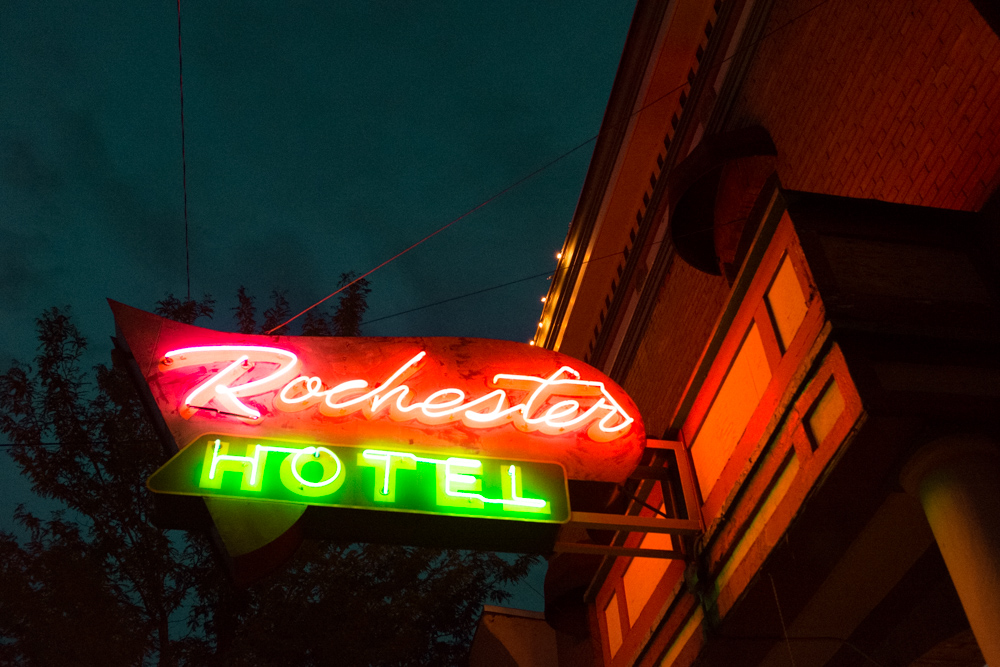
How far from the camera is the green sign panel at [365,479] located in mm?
5762

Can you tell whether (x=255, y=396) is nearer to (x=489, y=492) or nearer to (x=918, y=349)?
(x=489, y=492)

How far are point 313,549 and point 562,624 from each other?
518 centimetres

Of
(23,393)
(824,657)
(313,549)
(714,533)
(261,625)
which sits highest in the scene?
(23,393)

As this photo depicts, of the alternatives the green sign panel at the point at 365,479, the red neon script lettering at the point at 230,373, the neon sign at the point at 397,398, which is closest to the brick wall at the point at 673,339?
the neon sign at the point at 397,398

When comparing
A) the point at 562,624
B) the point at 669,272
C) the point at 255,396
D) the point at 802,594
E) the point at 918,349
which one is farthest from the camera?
the point at 562,624

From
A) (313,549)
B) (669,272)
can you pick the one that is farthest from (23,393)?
(669,272)

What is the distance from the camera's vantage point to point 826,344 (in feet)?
15.5

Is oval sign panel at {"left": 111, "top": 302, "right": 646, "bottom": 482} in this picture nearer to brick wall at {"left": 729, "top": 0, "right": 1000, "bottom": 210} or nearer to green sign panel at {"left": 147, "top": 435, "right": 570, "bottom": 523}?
green sign panel at {"left": 147, "top": 435, "right": 570, "bottom": 523}

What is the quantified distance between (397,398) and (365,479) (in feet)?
3.24

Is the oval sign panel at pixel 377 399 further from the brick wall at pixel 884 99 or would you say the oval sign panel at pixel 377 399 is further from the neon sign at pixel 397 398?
the brick wall at pixel 884 99

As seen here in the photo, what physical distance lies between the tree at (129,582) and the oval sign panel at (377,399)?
6.20m

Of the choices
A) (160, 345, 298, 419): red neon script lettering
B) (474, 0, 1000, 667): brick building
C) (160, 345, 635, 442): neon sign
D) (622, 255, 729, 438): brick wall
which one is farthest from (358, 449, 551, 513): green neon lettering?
(622, 255, 729, 438): brick wall

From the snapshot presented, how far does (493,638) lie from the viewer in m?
13.1

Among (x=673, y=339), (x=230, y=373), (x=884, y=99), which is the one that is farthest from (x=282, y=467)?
(x=884, y=99)
